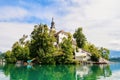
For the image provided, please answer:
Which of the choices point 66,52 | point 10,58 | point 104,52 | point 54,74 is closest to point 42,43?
point 66,52

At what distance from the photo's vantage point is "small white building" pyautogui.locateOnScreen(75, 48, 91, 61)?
64.9 meters

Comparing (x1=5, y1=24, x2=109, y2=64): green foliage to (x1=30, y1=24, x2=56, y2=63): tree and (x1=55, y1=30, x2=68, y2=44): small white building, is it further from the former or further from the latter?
(x1=55, y1=30, x2=68, y2=44): small white building

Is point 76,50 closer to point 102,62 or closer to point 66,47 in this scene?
point 102,62

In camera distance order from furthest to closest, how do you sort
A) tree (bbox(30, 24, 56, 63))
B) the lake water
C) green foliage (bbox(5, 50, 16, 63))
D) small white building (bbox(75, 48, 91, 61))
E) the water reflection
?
1. small white building (bbox(75, 48, 91, 61))
2. green foliage (bbox(5, 50, 16, 63))
3. tree (bbox(30, 24, 56, 63))
4. the water reflection
5. the lake water

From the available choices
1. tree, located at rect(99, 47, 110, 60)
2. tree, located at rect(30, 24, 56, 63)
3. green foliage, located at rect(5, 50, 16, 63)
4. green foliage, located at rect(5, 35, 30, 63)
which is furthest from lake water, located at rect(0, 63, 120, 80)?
tree, located at rect(99, 47, 110, 60)

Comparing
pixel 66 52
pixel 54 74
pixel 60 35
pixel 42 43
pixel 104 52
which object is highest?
pixel 60 35

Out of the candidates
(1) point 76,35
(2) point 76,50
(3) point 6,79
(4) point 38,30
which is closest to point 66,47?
(4) point 38,30

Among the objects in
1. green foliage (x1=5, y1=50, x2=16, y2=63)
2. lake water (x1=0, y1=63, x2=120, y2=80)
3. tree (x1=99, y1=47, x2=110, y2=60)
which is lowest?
lake water (x1=0, y1=63, x2=120, y2=80)

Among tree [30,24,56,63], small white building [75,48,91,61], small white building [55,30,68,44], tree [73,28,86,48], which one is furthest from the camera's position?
tree [73,28,86,48]

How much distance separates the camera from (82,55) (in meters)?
65.4

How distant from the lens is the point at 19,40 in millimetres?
61375

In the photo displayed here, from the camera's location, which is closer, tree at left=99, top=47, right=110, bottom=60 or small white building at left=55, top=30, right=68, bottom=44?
small white building at left=55, top=30, right=68, bottom=44

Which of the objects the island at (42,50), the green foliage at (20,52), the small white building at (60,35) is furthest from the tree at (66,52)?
the small white building at (60,35)

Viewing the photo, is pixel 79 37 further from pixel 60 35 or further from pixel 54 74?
pixel 54 74
